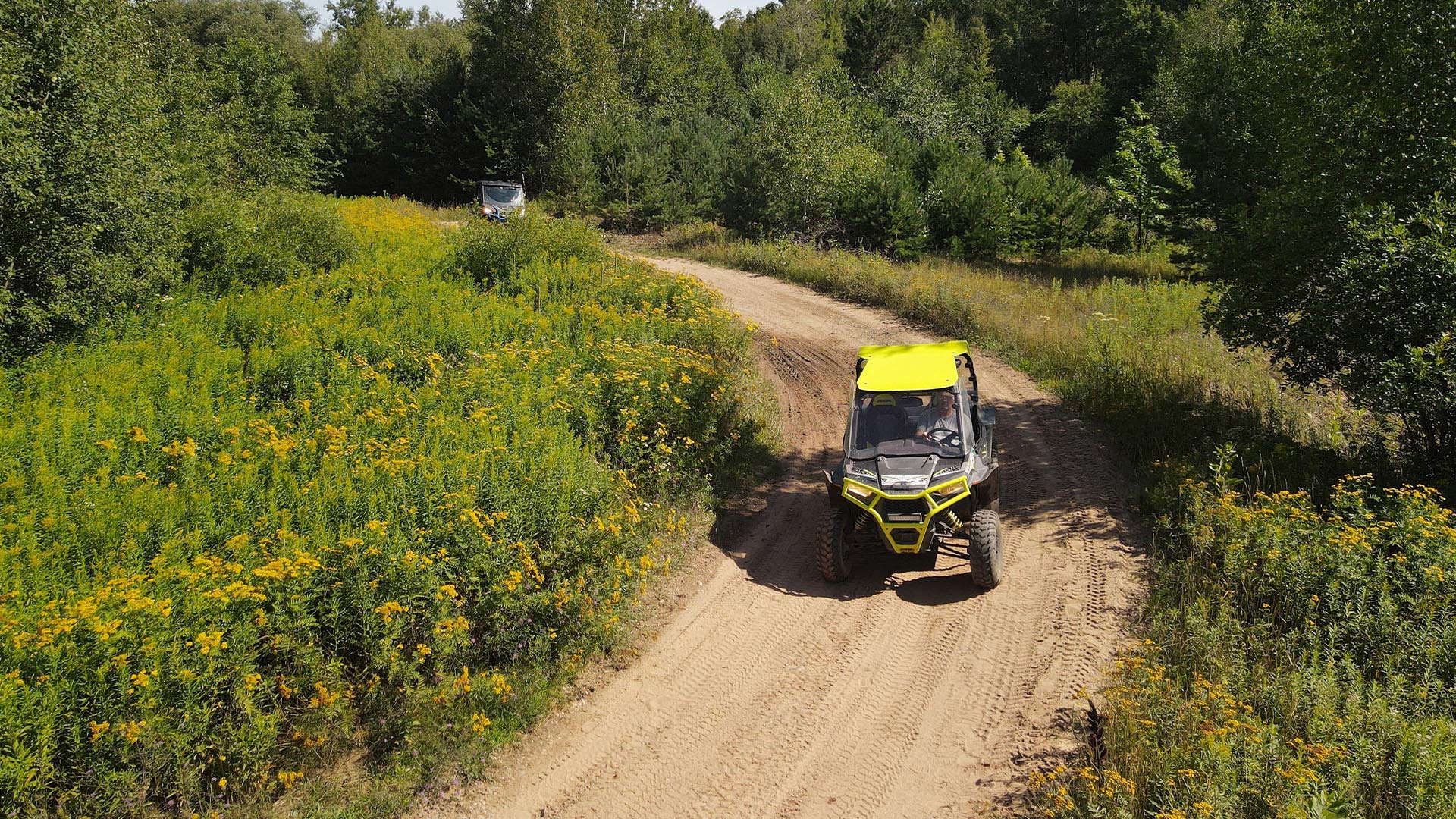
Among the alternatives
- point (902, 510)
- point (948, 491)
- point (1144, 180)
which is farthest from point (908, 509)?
point (1144, 180)

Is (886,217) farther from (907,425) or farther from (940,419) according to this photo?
(907,425)

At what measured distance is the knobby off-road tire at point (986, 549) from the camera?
9.07 m

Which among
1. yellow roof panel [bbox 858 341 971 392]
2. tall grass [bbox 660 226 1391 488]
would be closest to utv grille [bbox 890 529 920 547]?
yellow roof panel [bbox 858 341 971 392]

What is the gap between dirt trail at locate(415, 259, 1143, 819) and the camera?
673 cm

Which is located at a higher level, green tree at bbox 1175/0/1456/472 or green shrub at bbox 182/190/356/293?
green tree at bbox 1175/0/1456/472

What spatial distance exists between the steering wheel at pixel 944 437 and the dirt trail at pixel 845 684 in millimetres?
1548

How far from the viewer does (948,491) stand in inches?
360

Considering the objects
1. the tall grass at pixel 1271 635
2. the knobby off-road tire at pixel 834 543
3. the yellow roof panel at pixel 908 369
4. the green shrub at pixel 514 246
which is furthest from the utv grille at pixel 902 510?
the green shrub at pixel 514 246

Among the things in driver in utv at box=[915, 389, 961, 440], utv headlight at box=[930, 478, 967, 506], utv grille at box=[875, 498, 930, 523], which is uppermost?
driver in utv at box=[915, 389, 961, 440]

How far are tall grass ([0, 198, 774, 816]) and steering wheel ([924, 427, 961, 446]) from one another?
130 inches

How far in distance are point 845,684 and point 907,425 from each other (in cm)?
313

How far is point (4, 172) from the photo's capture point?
10945mm

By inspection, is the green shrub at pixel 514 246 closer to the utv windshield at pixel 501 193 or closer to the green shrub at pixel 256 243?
the green shrub at pixel 256 243

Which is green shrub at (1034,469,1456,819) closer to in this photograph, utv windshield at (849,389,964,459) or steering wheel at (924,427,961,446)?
steering wheel at (924,427,961,446)
